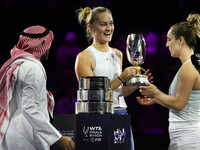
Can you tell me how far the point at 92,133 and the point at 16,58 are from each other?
0.67m

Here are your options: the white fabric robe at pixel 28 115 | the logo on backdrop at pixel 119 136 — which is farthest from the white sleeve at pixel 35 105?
the logo on backdrop at pixel 119 136

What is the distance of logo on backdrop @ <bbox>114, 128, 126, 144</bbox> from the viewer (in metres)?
1.84

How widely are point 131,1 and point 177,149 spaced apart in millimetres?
2890

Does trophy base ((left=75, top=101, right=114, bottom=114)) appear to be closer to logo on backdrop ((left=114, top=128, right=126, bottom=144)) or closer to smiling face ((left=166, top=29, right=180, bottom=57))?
logo on backdrop ((left=114, top=128, right=126, bottom=144))

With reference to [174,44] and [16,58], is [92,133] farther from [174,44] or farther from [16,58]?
[174,44]

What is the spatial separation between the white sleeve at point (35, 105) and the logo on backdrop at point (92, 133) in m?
0.17

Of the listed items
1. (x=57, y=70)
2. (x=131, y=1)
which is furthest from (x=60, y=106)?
(x=131, y=1)

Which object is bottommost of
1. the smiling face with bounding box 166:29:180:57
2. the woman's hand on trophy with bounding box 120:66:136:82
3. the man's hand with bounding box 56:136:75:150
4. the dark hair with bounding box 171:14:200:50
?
the man's hand with bounding box 56:136:75:150

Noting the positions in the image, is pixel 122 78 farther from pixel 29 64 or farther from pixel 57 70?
pixel 57 70

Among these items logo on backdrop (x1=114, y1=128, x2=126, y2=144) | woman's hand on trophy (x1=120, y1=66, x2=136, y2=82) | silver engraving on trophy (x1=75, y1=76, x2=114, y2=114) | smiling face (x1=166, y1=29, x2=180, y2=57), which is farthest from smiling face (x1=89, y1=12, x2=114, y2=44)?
logo on backdrop (x1=114, y1=128, x2=126, y2=144)

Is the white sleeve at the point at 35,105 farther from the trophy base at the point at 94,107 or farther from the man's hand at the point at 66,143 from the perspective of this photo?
the trophy base at the point at 94,107

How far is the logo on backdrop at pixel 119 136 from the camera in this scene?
1842mm

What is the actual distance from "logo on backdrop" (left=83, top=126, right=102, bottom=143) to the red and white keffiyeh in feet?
1.58

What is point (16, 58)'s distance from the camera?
188cm
